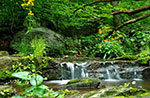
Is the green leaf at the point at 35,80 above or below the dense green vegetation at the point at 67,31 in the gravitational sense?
below

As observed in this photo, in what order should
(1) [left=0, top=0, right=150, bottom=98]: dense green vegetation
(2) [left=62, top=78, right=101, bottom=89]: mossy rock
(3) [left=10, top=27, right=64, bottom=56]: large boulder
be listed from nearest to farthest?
1. (2) [left=62, top=78, right=101, bottom=89]: mossy rock
2. (1) [left=0, top=0, right=150, bottom=98]: dense green vegetation
3. (3) [left=10, top=27, right=64, bottom=56]: large boulder

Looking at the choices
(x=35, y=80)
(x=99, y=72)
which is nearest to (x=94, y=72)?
(x=99, y=72)

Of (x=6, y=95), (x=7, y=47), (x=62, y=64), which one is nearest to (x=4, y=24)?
(x=7, y=47)

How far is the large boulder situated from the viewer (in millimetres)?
8013

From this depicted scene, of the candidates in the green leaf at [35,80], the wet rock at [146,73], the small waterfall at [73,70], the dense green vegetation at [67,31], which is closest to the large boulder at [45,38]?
the dense green vegetation at [67,31]

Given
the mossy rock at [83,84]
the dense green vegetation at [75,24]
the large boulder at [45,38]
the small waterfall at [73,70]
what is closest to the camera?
the mossy rock at [83,84]

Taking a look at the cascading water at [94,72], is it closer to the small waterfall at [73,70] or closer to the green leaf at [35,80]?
the small waterfall at [73,70]

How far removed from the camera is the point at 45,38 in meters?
8.34

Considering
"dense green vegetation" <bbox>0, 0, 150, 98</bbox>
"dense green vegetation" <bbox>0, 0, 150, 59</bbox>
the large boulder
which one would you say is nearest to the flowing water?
"dense green vegetation" <bbox>0, 0, 150, 98</bbox>

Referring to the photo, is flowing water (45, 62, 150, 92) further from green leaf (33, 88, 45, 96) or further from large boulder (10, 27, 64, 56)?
green leaf (33, 88, 45, 96)

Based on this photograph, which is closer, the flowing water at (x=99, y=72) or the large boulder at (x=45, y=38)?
the flowing water at (x=99, y=72)

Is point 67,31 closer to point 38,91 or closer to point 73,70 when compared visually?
point 73,70

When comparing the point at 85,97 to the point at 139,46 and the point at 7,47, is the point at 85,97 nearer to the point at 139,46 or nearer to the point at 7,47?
the point at 7,47

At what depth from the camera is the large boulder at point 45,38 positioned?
26.3 feet
